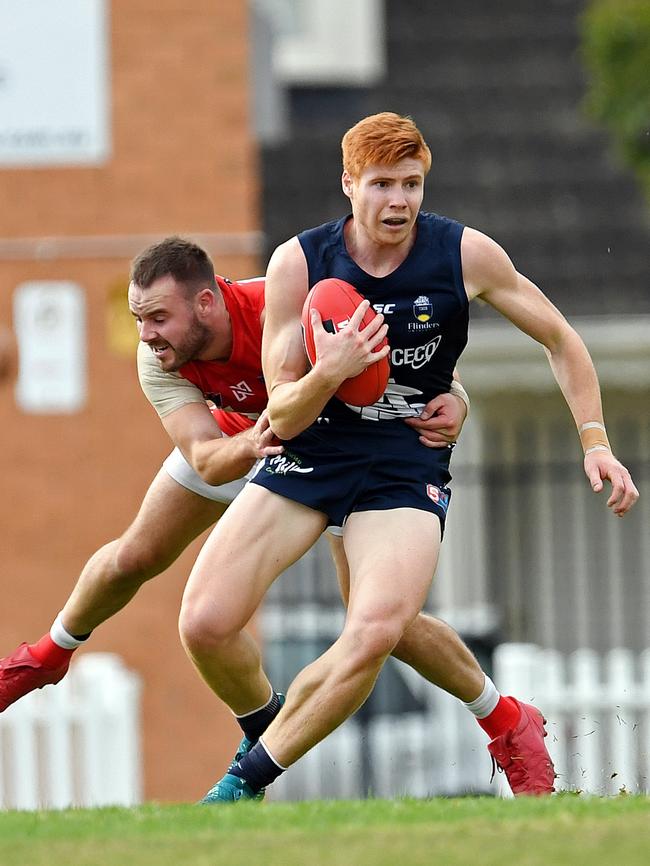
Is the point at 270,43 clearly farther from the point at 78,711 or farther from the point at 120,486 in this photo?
the point at 78,711

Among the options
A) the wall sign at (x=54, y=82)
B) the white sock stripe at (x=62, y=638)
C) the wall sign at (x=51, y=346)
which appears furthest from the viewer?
the wall sign at (x=51, y=346)

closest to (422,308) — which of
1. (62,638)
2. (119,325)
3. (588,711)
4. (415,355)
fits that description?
(415,355)

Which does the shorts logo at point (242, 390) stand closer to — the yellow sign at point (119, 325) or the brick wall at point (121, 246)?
the brick wall at point (121, 246)

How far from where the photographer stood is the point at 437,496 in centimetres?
635

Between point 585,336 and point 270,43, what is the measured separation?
3496 millimetres

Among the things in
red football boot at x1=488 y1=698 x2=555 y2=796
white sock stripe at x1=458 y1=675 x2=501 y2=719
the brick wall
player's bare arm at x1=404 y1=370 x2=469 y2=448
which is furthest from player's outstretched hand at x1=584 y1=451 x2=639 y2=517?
the brick wall

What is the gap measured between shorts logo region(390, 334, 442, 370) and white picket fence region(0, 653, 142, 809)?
6.12 metres

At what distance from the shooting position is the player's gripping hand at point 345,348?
5.91 m

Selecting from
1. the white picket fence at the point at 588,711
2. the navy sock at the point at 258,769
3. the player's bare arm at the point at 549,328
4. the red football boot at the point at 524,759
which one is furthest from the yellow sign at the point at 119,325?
the navy sock at the point at 258,769

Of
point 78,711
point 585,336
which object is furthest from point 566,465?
point 78,711

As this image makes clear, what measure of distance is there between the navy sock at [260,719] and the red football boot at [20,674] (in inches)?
33.7

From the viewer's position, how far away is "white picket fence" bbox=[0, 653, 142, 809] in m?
11.9

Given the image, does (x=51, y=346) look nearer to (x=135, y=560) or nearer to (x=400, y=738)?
(x=400, y=738)

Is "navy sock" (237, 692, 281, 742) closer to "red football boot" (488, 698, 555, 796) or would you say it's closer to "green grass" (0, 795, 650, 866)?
"green grass" (0, 795, 650, 866)
